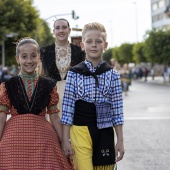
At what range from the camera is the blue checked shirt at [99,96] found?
363 cm

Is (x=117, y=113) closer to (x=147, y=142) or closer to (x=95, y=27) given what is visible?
(x=95, y=27)

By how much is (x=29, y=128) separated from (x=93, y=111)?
1.65 ft

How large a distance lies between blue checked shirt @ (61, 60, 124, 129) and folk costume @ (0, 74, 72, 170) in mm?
180

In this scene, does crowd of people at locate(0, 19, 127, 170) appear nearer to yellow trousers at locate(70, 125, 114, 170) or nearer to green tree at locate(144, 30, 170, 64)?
yellow trousers at locate(70, 125, 114, 170)

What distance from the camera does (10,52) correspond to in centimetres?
4253

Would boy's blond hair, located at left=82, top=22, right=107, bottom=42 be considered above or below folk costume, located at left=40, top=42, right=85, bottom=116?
above

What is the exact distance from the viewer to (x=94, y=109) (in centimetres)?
364

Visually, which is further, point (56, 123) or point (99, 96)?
point (56, 123)

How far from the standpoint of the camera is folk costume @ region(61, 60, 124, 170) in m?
3.62

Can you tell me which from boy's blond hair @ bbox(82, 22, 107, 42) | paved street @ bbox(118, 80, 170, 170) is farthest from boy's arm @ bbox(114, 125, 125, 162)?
paved street @ bbox(118, 80, 170, 170)

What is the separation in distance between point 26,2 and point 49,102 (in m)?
39.8

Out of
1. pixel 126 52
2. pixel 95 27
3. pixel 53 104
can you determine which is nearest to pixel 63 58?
pixel 53 104

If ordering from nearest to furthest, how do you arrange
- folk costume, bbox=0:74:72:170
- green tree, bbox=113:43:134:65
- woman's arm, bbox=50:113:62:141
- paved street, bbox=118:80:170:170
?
folk costume, bbox=0:74:72:170 < woman's arm, bbox=50:113:62:141 < paved street, bbox=118:80:170:170 < green tree, bbox=113:43:134:65

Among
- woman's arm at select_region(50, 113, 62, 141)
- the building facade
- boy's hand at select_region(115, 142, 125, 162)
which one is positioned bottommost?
boy's hand at select_region(115, 142, 125, 162)
